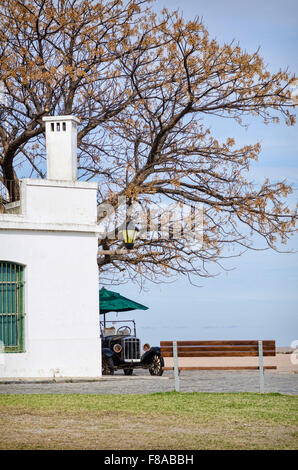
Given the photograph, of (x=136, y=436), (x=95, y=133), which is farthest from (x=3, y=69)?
(x=136, y=436)

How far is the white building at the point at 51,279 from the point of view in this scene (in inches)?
760

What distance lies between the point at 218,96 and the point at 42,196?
7929 millimetres

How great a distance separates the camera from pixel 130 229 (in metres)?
22.1

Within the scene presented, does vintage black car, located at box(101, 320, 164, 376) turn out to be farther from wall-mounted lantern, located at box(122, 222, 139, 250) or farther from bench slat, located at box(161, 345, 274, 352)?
bench slat, located at box(161, 345, 274, 352)

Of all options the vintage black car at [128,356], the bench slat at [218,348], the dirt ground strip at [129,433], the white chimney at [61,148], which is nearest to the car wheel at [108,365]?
the vintage black car at [128,356]

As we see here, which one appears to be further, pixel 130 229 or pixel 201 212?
pixel 201 212

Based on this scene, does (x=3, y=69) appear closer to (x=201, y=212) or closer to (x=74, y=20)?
(x=74, y=20)

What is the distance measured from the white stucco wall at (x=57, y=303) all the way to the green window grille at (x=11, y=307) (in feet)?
0.57

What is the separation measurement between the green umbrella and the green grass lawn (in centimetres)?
979

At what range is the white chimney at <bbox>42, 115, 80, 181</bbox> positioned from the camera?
20766 millimetres

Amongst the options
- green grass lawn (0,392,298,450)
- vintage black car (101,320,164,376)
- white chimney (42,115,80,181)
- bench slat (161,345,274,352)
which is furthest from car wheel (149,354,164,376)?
green grass lawn (0,392,298,450)

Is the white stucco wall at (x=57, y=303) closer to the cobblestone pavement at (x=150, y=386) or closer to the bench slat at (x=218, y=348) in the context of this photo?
the cobblestone pavement at (x=150, y=386)

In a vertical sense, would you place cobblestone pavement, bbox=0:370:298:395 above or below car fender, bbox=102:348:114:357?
below
